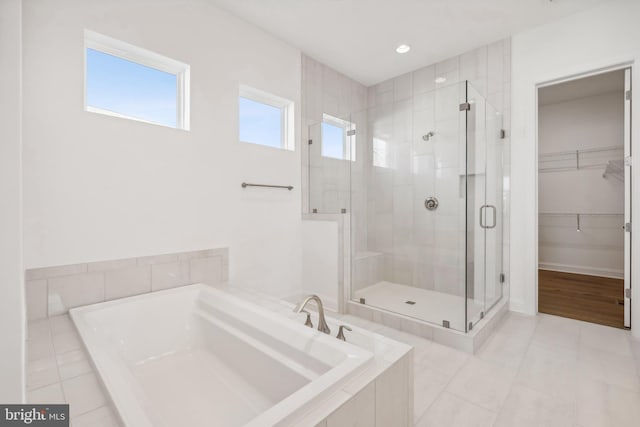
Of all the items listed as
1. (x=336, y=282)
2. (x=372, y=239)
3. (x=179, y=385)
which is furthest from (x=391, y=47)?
(x=179, y=385)

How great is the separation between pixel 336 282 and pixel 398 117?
1750 millimetres

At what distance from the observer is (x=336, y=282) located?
2812 mm

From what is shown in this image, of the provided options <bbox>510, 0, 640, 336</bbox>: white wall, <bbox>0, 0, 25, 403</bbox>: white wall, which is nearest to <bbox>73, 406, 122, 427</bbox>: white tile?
<bbox>0, 0, 25, 403</bbox>: white wall

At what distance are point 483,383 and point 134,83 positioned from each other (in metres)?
3.01

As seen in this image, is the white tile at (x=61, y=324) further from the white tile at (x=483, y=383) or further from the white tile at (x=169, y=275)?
the white tile at (x=483, y=383)

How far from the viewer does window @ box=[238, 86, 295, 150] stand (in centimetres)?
270

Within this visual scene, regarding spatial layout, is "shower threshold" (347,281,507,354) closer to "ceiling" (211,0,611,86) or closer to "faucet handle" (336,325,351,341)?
"faucet handle" (336,325,351,341)

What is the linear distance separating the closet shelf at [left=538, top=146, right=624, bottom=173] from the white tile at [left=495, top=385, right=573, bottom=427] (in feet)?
13.1

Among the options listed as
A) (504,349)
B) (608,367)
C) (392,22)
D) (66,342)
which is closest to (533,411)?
(504,349)

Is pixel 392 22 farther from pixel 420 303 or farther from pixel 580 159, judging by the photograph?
pixel 580 159

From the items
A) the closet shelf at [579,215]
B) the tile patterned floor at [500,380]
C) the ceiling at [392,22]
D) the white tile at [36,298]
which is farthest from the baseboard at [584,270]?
the white tile at [36,298]

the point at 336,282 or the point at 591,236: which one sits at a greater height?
the point at 591,236

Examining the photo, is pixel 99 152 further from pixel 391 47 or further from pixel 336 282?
pixel 391 47

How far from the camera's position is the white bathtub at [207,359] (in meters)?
1.00
